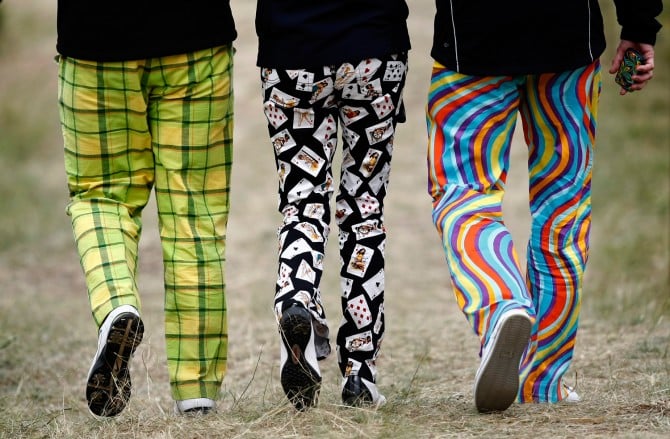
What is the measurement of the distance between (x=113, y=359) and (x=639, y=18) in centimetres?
181

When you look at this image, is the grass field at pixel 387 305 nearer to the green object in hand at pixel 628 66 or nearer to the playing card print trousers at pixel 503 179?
the playing card print trousers at pixel 503 179

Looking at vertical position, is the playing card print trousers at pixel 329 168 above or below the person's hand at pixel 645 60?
below

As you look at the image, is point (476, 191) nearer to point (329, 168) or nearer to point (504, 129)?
point (504, 129)

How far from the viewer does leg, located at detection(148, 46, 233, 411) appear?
10.2ft

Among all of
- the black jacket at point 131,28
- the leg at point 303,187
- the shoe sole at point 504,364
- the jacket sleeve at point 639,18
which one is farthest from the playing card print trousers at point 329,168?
the jacket sleeve at point 639,18

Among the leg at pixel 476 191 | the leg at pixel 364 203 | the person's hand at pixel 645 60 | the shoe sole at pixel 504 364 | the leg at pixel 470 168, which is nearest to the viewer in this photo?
the shoe sole at pixel 504 364

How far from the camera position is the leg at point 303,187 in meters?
2.91

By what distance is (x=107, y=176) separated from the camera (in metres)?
3.14

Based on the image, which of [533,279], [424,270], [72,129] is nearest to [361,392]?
[533,279]

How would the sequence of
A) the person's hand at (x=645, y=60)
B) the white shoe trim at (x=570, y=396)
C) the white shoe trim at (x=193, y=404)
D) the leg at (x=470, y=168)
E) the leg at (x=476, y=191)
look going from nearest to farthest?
the leg at (x=476, y=191) → the leg at (x=470, y=168) → the person's hand at (x=645, y=60) → the white shoe trim at (x=193, y=404) → the white shoe trim at (x=570, y=396)

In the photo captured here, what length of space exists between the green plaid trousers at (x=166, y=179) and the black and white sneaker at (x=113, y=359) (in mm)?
96

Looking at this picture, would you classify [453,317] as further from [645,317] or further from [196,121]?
[196,121]

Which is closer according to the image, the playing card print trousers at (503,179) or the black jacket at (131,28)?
the playing card print trousers at (503,179)

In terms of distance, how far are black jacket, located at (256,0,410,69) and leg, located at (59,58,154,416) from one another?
1.49 ft
